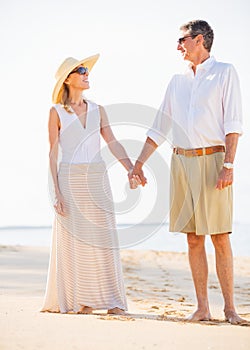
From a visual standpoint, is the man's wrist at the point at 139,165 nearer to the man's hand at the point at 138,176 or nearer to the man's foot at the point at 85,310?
the man's hand at the point at 138,176

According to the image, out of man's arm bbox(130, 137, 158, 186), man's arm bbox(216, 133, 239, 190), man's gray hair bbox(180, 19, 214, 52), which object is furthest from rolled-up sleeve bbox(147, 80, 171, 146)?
man's arm bbox(216, 133, 239, 190)

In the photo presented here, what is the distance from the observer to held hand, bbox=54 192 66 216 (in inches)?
196

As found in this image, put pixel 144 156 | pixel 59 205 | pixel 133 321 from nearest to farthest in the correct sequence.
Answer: pixel 133 321
pixel 59 205
pixel 144 156

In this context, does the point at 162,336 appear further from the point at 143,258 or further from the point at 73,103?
the point at 143,258

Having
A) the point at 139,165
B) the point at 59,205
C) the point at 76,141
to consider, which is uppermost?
the point at 76,141

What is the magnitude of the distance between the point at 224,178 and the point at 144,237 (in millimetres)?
1386

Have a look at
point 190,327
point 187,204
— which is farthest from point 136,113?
point 190,327

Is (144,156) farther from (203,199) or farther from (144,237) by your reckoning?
(144,237)

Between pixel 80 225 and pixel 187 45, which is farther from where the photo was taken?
pixel 80 225

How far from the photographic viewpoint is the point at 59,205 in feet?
16.4

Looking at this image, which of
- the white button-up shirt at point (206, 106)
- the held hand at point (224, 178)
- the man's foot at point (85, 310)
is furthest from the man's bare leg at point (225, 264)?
the man's foot at point (85, 310)

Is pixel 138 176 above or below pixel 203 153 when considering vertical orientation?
below

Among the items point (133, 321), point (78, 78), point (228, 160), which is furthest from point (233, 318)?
point (78, 78)

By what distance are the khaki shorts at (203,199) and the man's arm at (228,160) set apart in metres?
0.09
